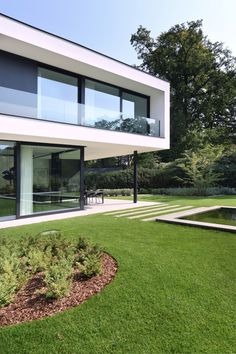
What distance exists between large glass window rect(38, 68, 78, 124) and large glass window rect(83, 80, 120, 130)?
0.72m

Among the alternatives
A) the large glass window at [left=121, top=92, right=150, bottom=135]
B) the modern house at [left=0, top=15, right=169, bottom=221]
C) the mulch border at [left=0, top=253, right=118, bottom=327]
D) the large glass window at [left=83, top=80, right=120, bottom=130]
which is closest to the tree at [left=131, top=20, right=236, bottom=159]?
the large glass window at [left=121, top=92, right=150, bottom=135]

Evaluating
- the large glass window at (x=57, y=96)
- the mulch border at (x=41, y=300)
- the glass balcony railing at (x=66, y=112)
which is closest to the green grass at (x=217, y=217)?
the glass balcony railing at (x=66, y=112)

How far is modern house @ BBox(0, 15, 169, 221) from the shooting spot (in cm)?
1115

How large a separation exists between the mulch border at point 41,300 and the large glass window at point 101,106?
8.96m

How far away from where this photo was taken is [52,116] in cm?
1208

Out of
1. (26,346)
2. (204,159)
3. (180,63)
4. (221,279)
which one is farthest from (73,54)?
(180,63)

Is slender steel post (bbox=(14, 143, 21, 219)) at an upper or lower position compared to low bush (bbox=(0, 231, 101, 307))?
upper

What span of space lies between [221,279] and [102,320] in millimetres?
2291

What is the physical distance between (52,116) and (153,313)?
9542mm

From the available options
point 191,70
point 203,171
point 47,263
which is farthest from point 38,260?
point 191,70

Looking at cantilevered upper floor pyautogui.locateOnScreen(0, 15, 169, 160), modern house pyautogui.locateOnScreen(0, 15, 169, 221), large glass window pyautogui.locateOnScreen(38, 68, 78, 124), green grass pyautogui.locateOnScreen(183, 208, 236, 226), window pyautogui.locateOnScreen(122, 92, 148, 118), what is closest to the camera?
green grass pyautogui.locateOnScreen(183, 208, 236, 226)

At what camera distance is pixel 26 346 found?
138 inches

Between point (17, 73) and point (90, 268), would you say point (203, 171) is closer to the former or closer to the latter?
point (17, 73)

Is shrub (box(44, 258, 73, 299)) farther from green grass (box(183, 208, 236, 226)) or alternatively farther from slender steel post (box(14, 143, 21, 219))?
slender steel post (box(14, 143, 21, 219))
